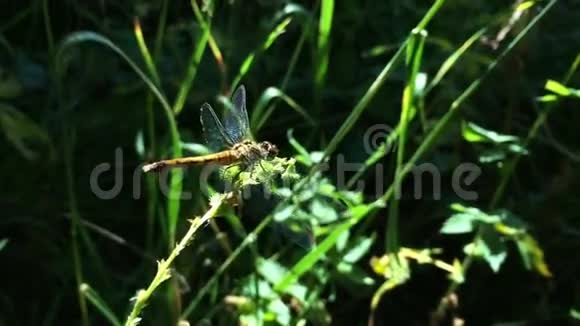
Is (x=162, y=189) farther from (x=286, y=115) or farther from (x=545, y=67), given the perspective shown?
(x=545, y=67)

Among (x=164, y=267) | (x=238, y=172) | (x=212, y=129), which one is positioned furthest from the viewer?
(x=212, y=129)

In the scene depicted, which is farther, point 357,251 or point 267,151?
point 357,251

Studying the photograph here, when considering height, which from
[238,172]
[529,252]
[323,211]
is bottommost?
[529,252]

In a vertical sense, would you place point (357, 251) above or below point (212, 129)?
below

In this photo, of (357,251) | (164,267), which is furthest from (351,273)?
(164,267)

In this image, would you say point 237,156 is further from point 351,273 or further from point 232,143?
point 351,273

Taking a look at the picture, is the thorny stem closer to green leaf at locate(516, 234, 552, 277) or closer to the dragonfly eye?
the dragonfly eye

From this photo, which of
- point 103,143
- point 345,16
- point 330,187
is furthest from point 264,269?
point 345,16
